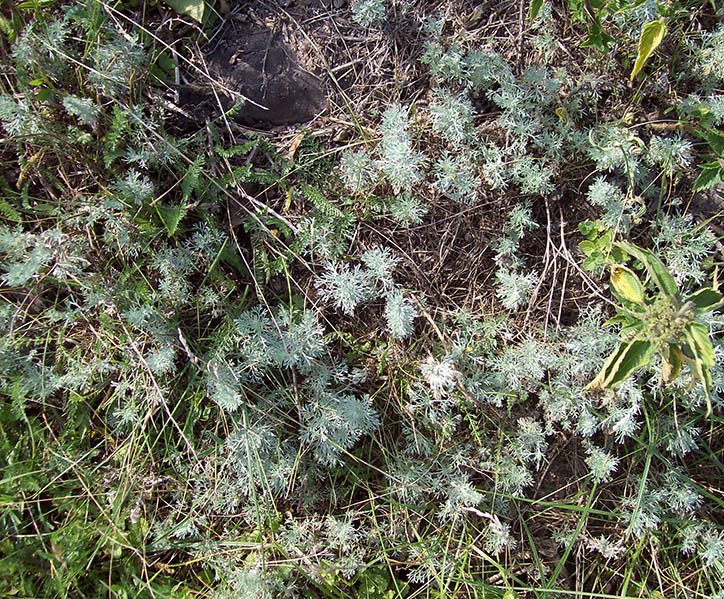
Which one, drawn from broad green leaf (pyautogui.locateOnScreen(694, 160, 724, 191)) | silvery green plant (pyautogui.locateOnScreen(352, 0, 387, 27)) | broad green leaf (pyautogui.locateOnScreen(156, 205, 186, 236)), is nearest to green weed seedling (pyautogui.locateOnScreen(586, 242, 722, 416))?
broad green leaf (pyautogui.locateOnScreen(694, 160, 724, 191))

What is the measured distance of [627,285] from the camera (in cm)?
263

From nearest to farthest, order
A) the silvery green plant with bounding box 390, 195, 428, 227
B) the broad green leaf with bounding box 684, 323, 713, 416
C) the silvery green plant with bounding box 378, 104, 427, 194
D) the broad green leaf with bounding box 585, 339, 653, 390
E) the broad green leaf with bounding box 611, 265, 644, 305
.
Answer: the broad green leaf with bounding box 684, 323, 713, 416, the broad green leaf with bounding box 585, 339, 653, 390, the broad green leaf with bounding box 611, 265, 644, 305, the silvery green plant with bounding box 378, 104, 427, 194, the silvery green plant with bounding box 390, 195, 428, 227

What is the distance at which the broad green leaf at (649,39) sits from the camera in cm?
266

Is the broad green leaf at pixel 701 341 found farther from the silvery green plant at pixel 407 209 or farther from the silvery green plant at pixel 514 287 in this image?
the silvery green plant at pixel 407 209

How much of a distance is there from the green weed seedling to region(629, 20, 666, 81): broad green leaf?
3.33ft

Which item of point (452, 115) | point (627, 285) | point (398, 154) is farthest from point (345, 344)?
point (627, 285)

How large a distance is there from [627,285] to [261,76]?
2.26 metres

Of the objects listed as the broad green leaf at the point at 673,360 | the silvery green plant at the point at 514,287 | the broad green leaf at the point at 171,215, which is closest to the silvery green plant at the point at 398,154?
the silvery green plant at the point at 514,287

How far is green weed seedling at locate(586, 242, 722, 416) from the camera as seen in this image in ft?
7.64

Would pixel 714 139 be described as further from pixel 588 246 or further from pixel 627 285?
pixel 627 285

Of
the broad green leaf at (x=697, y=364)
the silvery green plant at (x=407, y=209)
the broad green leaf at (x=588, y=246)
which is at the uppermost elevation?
the broad green leaf at (x=697, y=364)

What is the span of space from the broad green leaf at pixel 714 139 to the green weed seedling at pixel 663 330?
2.74 feet

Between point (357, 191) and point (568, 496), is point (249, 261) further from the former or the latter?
point (568, 496)

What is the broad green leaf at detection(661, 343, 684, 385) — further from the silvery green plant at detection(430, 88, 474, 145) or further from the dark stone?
the dark stone
